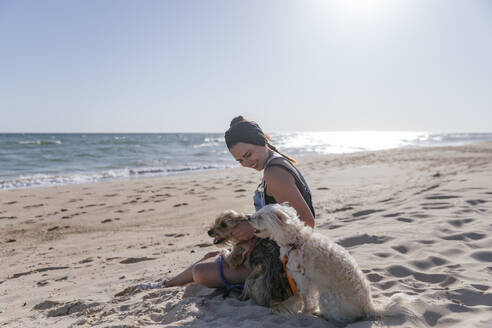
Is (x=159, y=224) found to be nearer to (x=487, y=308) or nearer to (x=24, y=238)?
(x=24, y=238)

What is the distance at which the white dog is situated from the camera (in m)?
2.59

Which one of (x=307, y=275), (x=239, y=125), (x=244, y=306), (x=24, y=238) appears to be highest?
(x=239, y=125)

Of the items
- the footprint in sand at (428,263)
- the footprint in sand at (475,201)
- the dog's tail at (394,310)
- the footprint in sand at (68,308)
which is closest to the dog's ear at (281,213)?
the dog's tail at (394,310)

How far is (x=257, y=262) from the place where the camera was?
3.07m

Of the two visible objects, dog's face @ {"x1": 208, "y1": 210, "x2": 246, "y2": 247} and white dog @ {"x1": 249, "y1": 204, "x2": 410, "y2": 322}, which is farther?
dog's face @ {"x1": 208, "y1": 210, "x2": 246, "y2": 247}

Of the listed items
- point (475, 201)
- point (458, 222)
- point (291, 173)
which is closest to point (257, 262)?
point (291, 173)

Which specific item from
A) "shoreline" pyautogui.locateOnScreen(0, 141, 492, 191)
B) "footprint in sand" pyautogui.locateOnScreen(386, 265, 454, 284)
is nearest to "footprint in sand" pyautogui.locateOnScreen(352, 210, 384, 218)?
"footprint in sand" pyautogui.locateOnScreen(386, 265, 454, 284)

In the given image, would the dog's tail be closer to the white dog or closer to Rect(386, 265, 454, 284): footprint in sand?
the white dog

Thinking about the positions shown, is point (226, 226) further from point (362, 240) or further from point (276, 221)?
point (362, 240)

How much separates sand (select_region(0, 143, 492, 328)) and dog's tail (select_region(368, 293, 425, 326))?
0.17 ft

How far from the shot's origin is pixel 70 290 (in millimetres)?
4133

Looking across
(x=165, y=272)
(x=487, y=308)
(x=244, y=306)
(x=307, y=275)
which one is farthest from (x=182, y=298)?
(x=487, y=308)

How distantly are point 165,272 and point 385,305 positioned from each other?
2.69 m

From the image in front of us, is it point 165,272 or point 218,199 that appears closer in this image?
point 165,272
